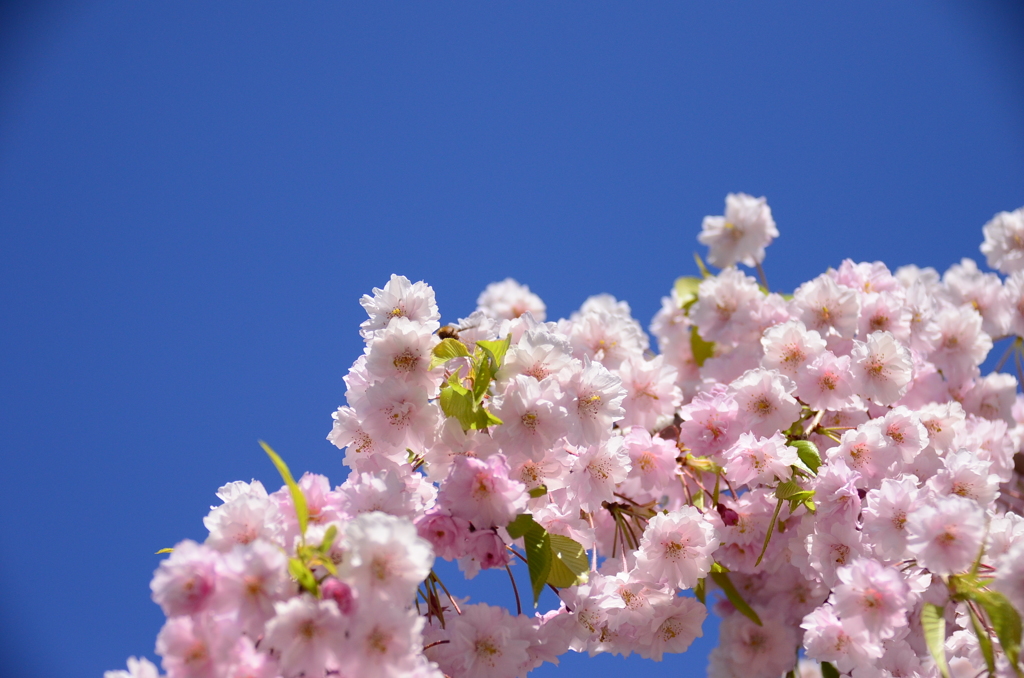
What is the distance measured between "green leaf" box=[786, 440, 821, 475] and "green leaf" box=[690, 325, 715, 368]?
1.08m

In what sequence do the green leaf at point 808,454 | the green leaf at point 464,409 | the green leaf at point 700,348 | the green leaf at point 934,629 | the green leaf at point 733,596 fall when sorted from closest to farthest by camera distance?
the green leaf at point 934,629, the green leaf at point 464,409, the green leaf at point 808,454, the green leaf at point 733,596, the green leaf at point 700,348

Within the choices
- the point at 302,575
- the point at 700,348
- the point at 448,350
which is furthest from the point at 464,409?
the point at 700,348

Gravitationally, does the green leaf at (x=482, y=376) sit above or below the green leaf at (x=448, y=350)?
below

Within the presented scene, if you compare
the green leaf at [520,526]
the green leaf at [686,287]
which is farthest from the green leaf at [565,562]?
the green leaf at [686,287]

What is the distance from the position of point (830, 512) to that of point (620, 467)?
0.59 m

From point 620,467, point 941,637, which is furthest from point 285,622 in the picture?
point 941,637

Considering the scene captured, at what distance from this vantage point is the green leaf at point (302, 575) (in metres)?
1.17

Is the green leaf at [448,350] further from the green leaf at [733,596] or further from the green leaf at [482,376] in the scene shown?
the green leaf at [733,596]

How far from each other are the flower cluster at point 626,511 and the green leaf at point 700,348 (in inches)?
14.1

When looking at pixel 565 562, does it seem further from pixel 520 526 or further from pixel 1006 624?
pixel 1006 624

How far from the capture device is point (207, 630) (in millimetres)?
1190

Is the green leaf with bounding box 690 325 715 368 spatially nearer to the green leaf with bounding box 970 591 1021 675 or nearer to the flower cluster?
the flower cluster

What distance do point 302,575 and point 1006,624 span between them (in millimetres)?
1312

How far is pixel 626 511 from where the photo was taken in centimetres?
199
